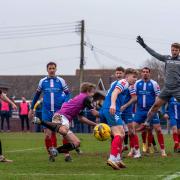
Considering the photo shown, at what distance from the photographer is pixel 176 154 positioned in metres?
14.8

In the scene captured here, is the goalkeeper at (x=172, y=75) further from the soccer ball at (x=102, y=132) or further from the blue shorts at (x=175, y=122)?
the blue shorts at (x=175, y=122)

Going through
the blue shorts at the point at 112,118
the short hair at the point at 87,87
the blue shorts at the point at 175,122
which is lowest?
the blue shorts at the point at 175,122

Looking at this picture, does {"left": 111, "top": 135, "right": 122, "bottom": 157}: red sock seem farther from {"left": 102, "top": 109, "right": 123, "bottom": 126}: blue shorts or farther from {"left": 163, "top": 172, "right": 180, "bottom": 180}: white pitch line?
{"left": 163, "top": 172, "right": 180, "bottom": 180}: white pitch line

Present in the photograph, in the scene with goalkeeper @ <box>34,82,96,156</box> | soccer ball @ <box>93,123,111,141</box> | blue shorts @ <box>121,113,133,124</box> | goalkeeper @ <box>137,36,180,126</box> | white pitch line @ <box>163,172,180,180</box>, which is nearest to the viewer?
white pitch line @ <box>163,172,180,180</box>

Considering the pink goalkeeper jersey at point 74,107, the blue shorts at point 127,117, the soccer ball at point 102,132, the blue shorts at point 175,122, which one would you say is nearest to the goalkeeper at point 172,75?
the blue shorts at point 127,117

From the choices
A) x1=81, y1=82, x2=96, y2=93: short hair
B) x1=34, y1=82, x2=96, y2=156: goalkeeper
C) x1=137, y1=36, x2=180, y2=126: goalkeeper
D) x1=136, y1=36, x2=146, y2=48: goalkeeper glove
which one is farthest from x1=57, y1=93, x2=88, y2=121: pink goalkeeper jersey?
x1=136, y1=36, x2=146, y2=48: goalkeeper glove

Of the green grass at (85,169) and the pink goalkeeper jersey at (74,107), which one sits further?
the pink goalkeeper jersey at (74,107)

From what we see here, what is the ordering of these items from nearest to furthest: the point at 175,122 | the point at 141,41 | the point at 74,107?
the point at 74,107
the point at 141,41
the point at 175,122

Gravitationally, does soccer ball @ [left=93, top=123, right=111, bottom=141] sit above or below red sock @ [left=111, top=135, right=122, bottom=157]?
above

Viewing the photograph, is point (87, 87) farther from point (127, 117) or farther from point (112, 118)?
point (127, 117)

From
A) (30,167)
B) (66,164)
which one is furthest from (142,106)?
(30,167)

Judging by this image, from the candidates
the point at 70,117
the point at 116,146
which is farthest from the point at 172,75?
the point at 116,146

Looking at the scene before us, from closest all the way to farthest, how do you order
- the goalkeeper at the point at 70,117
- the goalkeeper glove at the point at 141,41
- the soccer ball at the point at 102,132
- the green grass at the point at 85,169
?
the green grass at the point at 85,169 < the soccer ball at the point at 102,132 < the goalkeeper at the point at 70,117 < the goalkeeper glove at the point at 141,41

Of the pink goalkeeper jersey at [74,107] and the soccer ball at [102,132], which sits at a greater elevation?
the pink goalkeeper jersey at [74,107]
